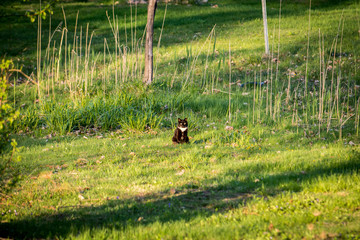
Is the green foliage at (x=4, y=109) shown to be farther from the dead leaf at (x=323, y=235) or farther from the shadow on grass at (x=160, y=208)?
the dead leaf at (x=323, y=235)

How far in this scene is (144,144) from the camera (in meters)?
7.05

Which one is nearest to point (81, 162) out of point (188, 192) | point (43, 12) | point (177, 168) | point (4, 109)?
point (177, 168)

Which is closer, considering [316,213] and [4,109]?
[4,109]

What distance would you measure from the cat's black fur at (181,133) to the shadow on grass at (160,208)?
1.88m

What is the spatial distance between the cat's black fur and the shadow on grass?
1.88m

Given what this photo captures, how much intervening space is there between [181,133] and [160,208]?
2.75m

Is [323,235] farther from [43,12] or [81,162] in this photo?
[81,162]

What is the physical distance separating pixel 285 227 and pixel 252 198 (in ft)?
2.63

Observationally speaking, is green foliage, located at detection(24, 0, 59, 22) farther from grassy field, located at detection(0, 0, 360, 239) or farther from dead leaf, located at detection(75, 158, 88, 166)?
dead leaf, located at detection(75, 158, 88, 166)

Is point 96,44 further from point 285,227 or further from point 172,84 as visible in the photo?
point 285,227

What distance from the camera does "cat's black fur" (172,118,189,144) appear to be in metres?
6.78

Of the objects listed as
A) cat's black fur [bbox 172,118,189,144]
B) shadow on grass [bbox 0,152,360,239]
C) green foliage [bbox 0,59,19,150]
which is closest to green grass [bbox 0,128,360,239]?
shadow on grass [bbox 0,152,360,239]

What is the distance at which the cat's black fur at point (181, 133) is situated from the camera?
22.3 ft

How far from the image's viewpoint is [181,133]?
682 centimetres
